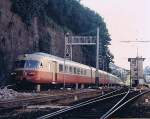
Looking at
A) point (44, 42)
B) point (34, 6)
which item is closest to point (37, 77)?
point (34, 6)

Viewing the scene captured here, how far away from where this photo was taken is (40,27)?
61188mm

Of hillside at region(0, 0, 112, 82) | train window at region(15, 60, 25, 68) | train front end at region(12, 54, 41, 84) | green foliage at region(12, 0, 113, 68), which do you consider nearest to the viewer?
train front end at region(12, 54, 41, 84)

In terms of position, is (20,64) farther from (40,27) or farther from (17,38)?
(40,27)

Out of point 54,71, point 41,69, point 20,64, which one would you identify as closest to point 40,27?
point 54,71

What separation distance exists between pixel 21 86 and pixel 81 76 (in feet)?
49.1

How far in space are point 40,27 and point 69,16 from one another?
23.9 meters

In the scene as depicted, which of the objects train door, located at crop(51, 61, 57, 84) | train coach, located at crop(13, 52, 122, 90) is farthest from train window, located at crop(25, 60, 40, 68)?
train door, located at crop(51, 61, 57, 84)

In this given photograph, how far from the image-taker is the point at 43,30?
61.9 metres

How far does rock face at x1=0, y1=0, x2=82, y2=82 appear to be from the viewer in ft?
148

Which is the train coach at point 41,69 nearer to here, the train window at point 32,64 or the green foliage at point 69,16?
the train window at point 32,64

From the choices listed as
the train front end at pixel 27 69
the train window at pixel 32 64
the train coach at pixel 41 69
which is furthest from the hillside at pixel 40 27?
the train window at pixel 32 64

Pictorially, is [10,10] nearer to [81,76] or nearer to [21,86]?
[81,76]

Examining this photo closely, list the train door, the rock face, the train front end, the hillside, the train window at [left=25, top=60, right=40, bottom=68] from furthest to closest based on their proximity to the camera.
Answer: the hillside < the rock face < the train door < the train window at [left=25, top=60, right=40, bottom=68] < the train front end

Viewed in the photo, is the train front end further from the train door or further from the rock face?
the rock face
